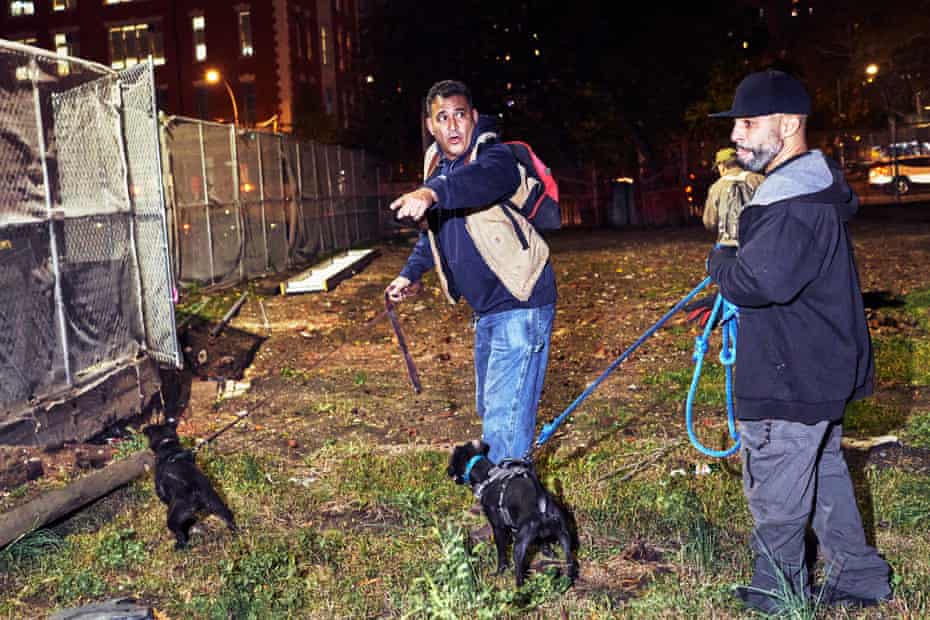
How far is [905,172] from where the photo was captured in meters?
37.0

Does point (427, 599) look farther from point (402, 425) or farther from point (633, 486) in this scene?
point (402, 425)

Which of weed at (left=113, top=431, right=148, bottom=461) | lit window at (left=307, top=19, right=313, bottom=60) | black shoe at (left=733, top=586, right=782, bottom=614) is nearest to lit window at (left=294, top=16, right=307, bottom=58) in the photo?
lit window at (left=307, top=19, right=313, bottom=60)

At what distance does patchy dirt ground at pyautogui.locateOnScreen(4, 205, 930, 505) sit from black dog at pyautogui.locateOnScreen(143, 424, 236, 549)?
5.12ft

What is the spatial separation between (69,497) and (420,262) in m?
2.35

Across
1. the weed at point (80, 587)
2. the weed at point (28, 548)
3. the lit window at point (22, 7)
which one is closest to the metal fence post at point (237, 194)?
the weed at point (28, 548)

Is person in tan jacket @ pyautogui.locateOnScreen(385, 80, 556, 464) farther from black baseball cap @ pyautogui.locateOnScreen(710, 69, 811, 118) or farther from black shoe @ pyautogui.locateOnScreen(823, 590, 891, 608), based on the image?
black shoe @ pyautogui.locateOnScreen(823, 590, 891, 608)

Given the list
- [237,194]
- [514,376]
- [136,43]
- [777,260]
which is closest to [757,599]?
[777,260]

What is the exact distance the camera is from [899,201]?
3612 centimetres

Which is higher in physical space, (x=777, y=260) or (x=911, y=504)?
(x=777, y=260)

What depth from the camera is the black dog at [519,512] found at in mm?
4215

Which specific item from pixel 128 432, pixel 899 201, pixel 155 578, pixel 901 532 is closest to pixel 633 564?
pixel 901 532

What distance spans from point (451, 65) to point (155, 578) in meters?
36.2

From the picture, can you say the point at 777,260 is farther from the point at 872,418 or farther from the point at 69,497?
the point at 69,497

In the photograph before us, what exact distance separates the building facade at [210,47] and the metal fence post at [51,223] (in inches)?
1695
